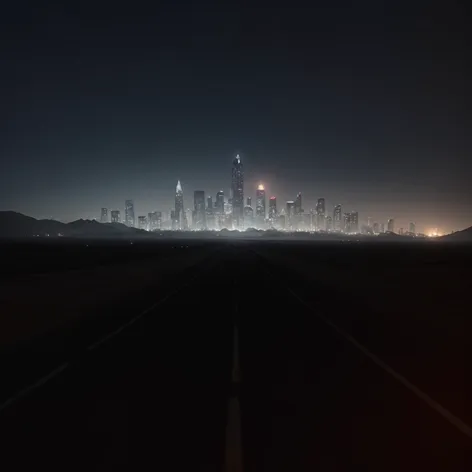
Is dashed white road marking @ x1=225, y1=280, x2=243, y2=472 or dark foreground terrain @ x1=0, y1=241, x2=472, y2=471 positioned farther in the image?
dark foreground terrain @ x1=0, y1=241, x2=472, y2=471

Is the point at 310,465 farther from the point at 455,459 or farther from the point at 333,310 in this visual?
the point at 333,310

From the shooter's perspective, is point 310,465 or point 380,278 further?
point 380,278

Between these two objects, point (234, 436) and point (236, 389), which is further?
point (236, 389)

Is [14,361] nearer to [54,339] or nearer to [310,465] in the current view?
[54,339]

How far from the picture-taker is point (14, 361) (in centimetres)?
1309

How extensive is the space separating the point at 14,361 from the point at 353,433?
7919 millimetres

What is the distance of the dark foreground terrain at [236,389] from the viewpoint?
7.02 meters

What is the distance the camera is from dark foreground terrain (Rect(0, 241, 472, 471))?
277 inches

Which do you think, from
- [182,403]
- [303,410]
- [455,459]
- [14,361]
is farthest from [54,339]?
[455,459]

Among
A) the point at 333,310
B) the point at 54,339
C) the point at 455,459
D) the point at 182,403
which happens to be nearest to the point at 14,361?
the point at 54,339

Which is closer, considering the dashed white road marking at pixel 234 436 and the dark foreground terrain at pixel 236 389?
the dashed white road marking at pixel 234 436

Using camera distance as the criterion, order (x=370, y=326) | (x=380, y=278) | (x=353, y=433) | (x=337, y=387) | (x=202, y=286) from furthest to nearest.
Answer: (x=380, y=278), (x=202, y=286), (x=370, y=326), (x=337, y=387), (x=353, y=433)

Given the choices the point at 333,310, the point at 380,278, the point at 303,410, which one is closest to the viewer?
the point at 303,410

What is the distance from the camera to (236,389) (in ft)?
33.6
